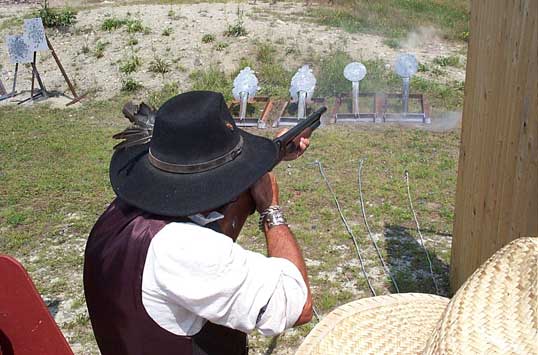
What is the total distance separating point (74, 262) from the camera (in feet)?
13.7

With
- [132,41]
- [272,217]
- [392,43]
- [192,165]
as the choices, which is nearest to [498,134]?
[272,217]

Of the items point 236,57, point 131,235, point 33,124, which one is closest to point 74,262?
point 131,235

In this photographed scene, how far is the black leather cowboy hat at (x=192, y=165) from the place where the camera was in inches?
58.5

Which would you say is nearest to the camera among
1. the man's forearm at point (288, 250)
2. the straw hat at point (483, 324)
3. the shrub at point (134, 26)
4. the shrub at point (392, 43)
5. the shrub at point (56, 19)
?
the straw hat at point (483, 324)

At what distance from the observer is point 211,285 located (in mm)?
1403

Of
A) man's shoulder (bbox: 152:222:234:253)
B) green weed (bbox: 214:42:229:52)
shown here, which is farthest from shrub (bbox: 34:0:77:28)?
man's shoulder (bbox: 152:222:234:253)

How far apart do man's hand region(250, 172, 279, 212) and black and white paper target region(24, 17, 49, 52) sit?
7602 millimetres

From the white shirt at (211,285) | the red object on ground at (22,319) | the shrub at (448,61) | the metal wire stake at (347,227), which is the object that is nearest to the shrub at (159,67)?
the shrub at (448,61)

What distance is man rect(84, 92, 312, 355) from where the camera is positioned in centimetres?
142

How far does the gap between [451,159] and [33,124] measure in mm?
4955

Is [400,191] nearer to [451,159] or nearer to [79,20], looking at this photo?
[451,159]

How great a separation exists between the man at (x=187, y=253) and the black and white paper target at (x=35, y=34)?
7524 millimetres

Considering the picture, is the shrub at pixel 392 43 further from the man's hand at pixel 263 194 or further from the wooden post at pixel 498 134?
the man's hand at pixel 263 194

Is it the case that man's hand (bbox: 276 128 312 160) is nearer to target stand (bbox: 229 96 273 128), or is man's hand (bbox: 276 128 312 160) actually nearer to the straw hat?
the straw hat
